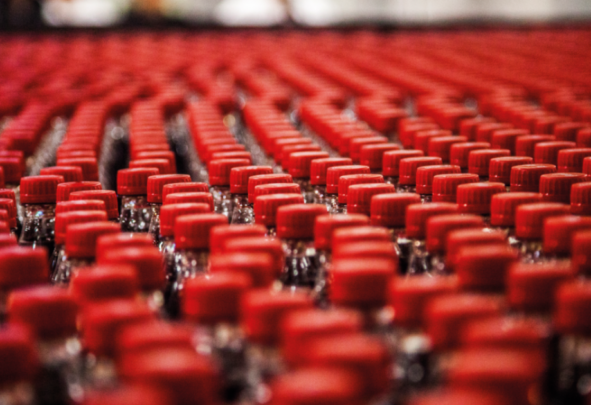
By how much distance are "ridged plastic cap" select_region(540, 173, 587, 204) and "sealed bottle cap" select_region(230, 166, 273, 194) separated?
0.95m

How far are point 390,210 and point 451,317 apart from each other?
3.43ft

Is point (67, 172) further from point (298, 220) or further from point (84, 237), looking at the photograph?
point (298, 220)

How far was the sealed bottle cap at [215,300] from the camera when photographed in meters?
1.75

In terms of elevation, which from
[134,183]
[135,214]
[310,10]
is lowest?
[135,214]

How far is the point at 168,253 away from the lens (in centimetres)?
269

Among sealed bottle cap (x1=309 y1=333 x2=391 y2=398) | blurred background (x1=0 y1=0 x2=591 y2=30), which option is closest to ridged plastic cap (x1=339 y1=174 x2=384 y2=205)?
sealed bottle cap (x1=309 y1=333 x2=391 y2=398)

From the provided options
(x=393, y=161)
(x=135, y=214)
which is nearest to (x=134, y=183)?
(x=135, y=214)

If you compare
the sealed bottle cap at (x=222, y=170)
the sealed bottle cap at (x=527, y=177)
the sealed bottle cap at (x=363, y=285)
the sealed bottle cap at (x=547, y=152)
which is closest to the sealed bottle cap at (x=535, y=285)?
the sealed bottle cap at (x=363, y=285)

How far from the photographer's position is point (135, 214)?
321cm

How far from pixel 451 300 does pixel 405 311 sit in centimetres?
11

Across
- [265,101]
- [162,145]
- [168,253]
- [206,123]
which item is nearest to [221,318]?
[168,253]

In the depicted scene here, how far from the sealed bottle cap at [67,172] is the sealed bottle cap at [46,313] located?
1.58 meters

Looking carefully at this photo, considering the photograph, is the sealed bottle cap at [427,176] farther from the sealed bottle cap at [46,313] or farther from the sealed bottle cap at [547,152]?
the sealed bottle cap at [46,313]

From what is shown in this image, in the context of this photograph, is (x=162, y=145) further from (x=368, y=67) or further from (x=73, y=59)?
(x=73, y=59)
